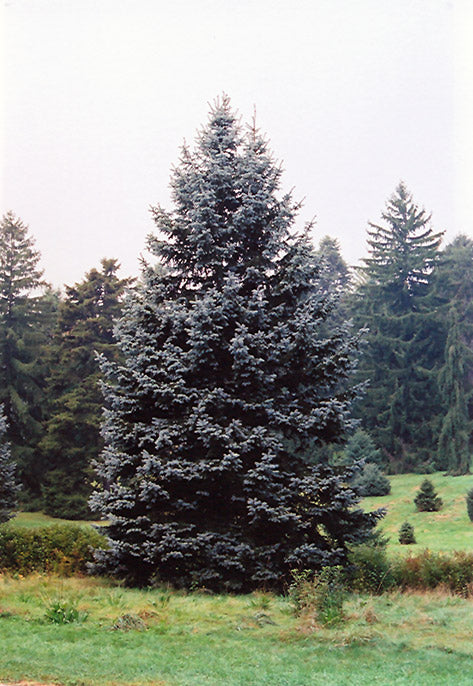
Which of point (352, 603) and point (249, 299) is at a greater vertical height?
point (249, 299)

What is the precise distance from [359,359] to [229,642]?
31153mm

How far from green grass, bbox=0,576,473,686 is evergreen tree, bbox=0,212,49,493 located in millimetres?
27068

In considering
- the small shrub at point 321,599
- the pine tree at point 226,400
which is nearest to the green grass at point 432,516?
the pine tree at point 226,400

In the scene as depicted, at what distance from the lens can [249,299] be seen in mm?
13320

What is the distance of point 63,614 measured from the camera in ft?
29.5

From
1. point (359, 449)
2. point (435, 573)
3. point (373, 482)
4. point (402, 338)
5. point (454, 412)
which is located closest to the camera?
point (435, 573)

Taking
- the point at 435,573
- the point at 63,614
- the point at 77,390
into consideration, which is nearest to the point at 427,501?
the point at 435,573

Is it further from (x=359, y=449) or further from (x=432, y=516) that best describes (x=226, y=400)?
(x=359, y=449)

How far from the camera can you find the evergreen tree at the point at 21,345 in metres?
36.5

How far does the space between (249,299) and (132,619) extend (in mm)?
6860

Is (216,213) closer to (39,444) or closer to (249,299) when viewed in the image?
(249,299)

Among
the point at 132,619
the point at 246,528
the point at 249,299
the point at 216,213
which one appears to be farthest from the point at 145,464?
the point at 216,213

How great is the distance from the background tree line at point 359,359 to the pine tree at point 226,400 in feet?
43.1

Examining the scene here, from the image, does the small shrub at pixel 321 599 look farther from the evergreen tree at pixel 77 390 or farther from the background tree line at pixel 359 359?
the evergreen tree at pixel 77 390
